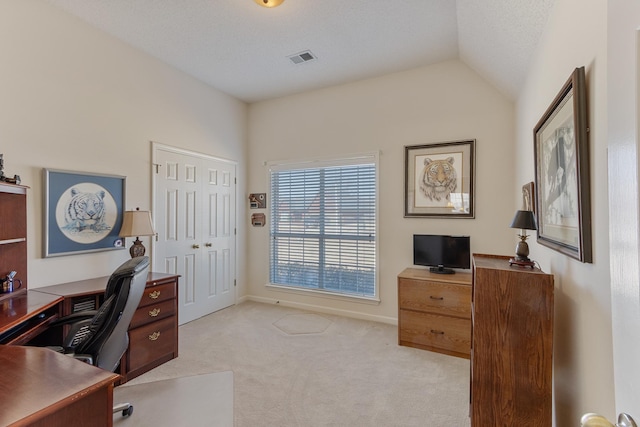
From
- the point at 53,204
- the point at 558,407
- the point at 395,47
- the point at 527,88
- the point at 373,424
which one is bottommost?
the point at 373,424

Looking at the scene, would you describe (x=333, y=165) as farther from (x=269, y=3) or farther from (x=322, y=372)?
(x=322, y=372)

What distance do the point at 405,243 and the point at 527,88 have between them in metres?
1.95

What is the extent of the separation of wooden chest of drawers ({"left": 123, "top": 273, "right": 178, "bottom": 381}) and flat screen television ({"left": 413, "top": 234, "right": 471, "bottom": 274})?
260 centimetres

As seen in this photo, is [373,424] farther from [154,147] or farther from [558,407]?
[154,147]

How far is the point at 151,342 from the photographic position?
2.65m

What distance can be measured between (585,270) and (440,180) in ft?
7.62

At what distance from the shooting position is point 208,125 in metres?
4.11

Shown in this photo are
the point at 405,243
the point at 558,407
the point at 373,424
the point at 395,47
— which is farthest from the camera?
the point at 405,243

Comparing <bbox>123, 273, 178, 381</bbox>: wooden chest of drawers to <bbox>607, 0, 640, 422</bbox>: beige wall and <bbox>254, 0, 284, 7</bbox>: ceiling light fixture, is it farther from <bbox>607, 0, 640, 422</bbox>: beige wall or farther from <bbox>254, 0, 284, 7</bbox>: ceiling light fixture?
<bbox>607, 0, 640, 422</bbox>: beige wall

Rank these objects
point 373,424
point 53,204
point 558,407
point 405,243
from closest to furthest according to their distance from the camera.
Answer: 1. point 558,407
2. point 373,424
3. point 53,204
4. point 405,243

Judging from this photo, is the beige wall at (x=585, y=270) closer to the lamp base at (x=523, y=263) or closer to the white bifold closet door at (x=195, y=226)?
the lamp base at (x=523, y=263)

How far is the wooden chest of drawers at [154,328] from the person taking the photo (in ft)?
8.27

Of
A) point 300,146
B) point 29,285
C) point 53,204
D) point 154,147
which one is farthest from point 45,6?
point 300,146

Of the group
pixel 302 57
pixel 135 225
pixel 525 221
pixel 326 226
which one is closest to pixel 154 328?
pixel 135 225
